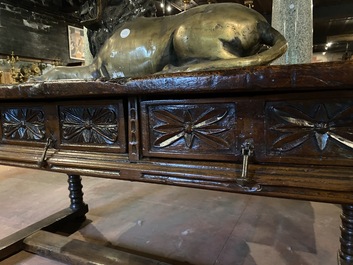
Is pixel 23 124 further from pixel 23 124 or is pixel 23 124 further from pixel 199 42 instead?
pixel 199 42

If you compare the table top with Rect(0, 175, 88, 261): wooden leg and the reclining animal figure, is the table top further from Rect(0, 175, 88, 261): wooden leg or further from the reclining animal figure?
Rect(0, 175, 88, 261): wooden leg

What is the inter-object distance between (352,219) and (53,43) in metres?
7.05

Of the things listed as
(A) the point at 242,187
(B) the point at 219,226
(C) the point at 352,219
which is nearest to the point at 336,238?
(B) the point at 219,226

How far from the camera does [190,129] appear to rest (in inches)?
27.6

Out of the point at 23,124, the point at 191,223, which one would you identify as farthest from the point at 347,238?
the point at 23,124

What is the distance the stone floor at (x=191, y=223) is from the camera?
4.25ft

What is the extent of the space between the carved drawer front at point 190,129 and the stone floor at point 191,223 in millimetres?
758

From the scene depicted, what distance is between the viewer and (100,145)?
2.79 feet

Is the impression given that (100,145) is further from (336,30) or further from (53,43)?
(336,30)

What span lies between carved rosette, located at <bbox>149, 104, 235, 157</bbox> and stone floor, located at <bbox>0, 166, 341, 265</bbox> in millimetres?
769

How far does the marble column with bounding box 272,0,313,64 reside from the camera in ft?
5.71

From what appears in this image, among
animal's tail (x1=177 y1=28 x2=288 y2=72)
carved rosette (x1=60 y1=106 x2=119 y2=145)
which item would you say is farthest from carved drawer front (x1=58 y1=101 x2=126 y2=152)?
animal's tail (x1=177 y1=28 x2=288 y2=72)

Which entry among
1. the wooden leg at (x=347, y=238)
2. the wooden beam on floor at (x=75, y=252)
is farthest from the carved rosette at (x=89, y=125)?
the wooden leg at (x=347, y=238)

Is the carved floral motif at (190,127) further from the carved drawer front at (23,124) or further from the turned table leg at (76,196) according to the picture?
the turned table leg at (76,196)
